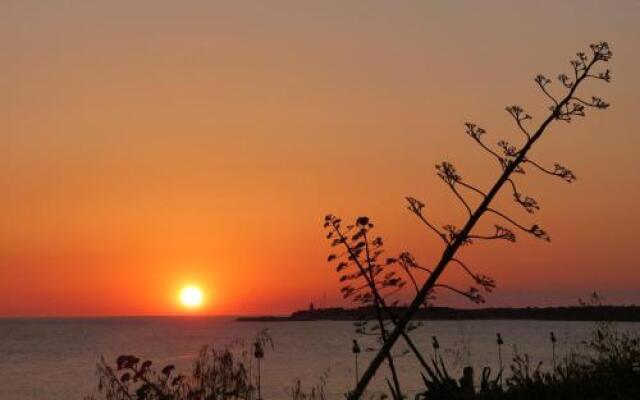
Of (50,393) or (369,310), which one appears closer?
(369,310)

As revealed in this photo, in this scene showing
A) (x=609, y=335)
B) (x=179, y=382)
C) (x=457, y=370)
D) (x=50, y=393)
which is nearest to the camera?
(x=179, y=382)

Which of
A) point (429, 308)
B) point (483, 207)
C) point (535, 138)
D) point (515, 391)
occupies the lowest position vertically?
point (515, 391)

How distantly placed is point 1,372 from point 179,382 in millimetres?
81597

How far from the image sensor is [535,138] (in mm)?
8117

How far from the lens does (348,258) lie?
8.95 metres

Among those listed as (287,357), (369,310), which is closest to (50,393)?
(287,357)

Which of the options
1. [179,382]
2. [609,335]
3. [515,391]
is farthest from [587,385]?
[609,335]

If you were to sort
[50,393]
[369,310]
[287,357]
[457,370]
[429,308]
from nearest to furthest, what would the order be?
1. [429,308]
2. [369,310]
3. [50,393]
4. [457,370]
5. [287,357]

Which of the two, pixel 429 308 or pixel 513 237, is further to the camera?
pixel 429 308

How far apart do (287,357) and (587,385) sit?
289 feet

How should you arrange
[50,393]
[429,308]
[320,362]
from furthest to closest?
[320,362]
[50,393]
[429,308]

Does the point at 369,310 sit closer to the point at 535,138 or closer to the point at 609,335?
the point at 535,138

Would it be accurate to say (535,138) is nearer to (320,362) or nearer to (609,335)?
(609,335)

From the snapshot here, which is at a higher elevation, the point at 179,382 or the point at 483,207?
the point at 483,207
